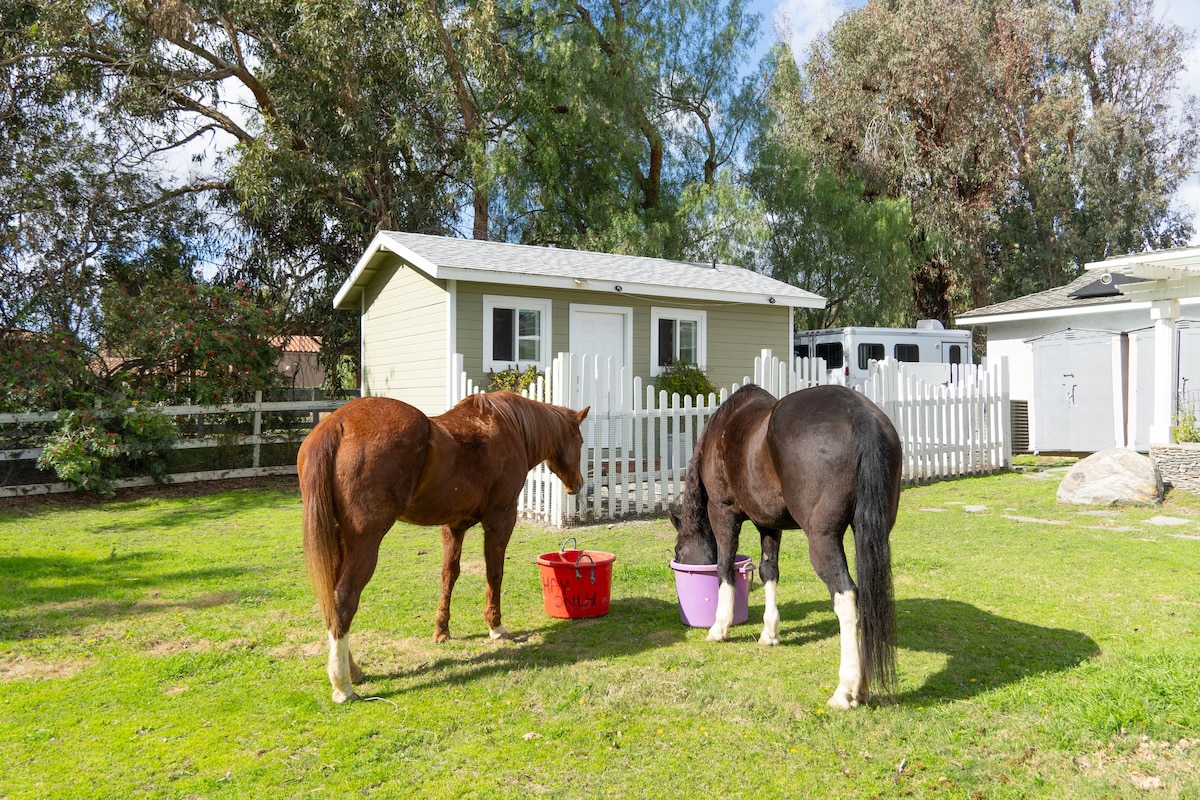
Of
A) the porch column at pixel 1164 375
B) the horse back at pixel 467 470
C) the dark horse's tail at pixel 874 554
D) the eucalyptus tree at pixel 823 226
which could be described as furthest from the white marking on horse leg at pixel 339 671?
the eucalyptus tree at pixel 823 226

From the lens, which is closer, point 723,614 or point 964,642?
point 964,642

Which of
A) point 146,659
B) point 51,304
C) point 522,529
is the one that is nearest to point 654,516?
point 522,529

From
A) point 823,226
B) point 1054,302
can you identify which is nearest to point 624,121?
point 823,226

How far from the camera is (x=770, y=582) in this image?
4.62 m

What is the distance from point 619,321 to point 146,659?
9697mm

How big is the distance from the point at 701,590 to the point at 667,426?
199 inches

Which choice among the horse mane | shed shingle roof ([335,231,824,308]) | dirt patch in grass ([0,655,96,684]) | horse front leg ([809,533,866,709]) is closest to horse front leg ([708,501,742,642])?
horse front leg ([809,533,866,709])

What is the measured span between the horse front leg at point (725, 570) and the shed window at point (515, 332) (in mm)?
7731

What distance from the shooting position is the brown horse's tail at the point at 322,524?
3.75 m

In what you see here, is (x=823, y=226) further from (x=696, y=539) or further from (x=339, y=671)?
(x=339, y=671)

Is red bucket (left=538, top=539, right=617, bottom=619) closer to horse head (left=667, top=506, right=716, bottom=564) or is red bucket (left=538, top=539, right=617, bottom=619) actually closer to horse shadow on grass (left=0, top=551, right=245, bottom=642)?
horse head (left=667, top=506, right=716, bottom=564)

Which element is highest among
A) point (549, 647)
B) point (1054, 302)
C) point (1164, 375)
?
point (1054, 302)

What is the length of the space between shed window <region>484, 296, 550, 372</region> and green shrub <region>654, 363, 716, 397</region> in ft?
7.25

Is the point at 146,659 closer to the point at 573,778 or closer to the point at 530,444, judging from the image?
the point at 530,444
